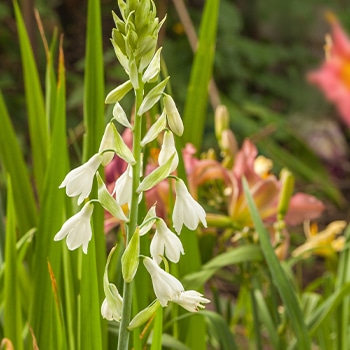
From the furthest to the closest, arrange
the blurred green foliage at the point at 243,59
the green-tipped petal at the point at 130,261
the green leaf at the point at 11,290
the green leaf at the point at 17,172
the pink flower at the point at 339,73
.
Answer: the blurred green foliage at the point at 243,59 < the pink flower at the point at 339,73 < the green leaf at the point at 17,172 < the green leaf at the point at 11,290 < the green-tipped petal at the point at 130,261

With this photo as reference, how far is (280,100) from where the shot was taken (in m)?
2.46

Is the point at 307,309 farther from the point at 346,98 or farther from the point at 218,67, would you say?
the point at 218,67

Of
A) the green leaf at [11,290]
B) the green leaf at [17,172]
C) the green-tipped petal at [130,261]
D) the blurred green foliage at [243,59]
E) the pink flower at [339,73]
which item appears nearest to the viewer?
the green-tipped petal at [130,261]

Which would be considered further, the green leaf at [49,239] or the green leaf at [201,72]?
the green leaf at [201,72]

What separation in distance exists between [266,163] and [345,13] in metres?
Result: 1.62

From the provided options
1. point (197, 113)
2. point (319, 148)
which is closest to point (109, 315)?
point (197, 113)

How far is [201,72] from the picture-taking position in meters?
0.76

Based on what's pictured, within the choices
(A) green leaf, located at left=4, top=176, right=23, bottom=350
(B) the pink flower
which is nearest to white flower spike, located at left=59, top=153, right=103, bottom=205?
(A) green leaf, located at left=4, top=176, right=23, bottom=350

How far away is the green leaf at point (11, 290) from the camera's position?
58 cm

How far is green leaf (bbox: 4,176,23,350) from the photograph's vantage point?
579 millimetres

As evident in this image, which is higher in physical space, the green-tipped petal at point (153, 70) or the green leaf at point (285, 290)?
the green-tipped petal at point (153, 70)

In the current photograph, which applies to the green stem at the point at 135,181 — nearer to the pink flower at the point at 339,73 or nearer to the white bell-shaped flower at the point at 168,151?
the white bell-shaped flower at the point at 168,151

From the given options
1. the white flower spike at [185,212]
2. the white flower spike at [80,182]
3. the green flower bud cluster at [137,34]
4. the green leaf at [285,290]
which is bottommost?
the green leaf at [285,290]

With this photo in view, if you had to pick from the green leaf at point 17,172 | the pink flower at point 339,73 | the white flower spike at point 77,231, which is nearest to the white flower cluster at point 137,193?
the white flower spike at point 77,231
